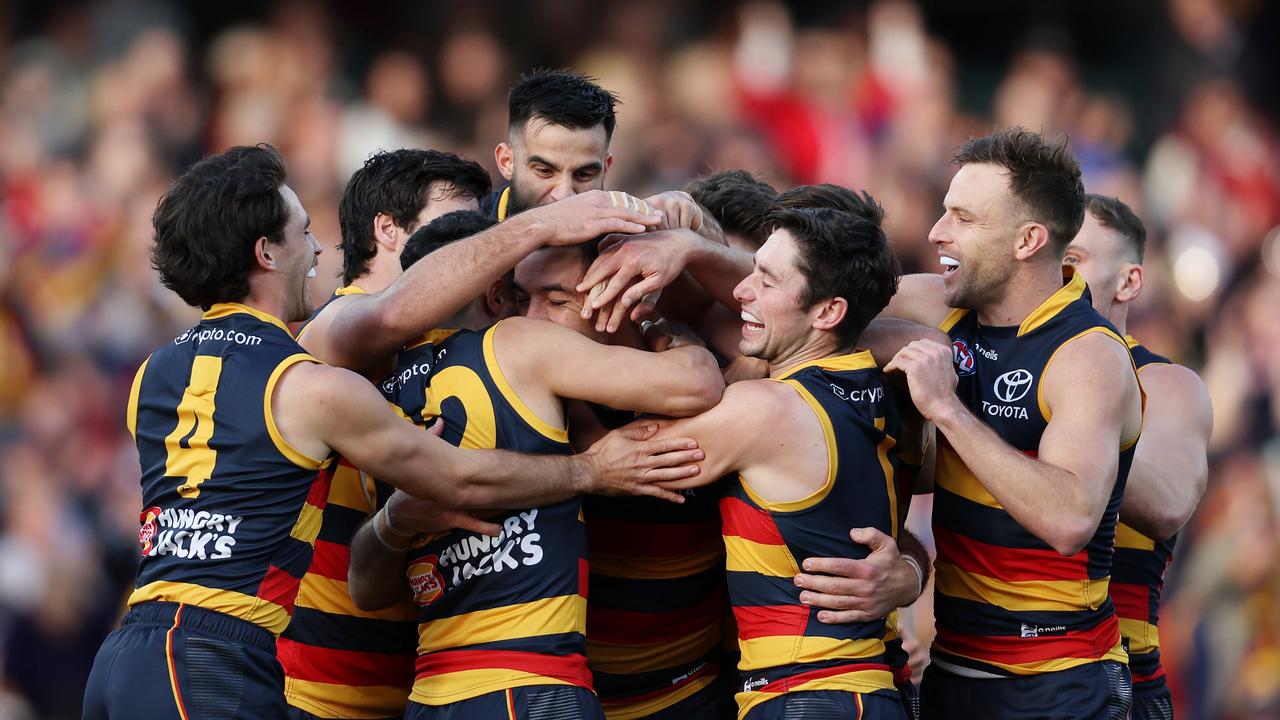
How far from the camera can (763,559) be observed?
4.79m

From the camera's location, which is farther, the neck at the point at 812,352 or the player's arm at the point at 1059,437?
the neck at the point at 812,352

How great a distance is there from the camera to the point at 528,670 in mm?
4605

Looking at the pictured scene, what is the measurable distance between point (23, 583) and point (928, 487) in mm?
7970

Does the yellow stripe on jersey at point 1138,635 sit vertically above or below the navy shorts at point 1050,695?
below

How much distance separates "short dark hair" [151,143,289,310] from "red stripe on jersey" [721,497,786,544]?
1.87 meters

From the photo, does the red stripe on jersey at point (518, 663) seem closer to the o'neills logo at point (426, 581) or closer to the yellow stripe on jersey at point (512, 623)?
the yellow stripe on jersey at point (512, 623)

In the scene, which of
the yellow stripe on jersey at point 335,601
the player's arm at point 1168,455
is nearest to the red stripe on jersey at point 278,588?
the yellow stripe on jersey at point 335,601

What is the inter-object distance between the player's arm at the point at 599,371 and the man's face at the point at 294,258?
0.78 metres

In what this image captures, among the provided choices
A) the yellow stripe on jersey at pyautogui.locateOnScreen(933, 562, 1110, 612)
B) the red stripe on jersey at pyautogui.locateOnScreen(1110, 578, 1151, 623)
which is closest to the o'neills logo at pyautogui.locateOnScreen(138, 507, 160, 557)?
the yellow stripe on jersey at pyautogui.locateOnScreen(933, 562, 1110, 612)

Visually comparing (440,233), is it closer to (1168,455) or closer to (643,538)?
(643,538)

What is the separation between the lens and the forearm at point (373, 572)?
507cm

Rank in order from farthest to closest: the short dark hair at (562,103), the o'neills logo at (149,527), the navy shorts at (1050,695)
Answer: the short dark hair at (562,103) < the navy shorts at (1050,695) < the o'neills logo at (149,527)

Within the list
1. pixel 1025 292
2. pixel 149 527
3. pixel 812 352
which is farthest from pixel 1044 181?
pixel 149 527

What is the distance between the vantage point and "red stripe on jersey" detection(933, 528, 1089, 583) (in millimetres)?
5043
